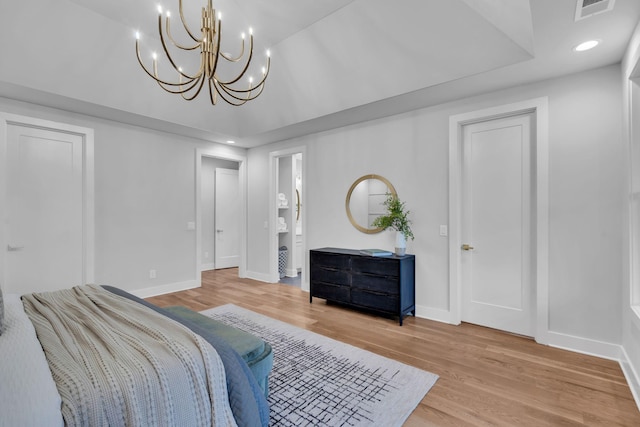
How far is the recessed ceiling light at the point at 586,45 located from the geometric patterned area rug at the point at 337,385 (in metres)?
2.70

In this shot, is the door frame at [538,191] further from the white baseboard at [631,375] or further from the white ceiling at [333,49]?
the white baseboard at [631,375]

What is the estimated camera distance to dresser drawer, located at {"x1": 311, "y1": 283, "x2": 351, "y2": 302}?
388cm

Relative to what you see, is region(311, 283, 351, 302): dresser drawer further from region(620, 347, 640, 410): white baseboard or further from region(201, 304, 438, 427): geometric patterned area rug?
region(620, 347, 640, 410): white baseboard

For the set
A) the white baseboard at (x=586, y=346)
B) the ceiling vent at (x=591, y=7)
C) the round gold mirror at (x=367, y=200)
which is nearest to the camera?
the ceiling vent at (x=591, y=7)

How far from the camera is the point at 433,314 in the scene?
354cm

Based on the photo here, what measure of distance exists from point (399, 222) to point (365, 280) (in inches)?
31.9

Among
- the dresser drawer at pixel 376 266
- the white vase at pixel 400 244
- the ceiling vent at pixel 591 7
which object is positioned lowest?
the dresser drawer at pixel 376 266

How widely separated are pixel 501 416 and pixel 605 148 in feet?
7.72

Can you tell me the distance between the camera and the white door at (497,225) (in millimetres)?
3051

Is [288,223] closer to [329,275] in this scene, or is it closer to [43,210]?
[329,275]

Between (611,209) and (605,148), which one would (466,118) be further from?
(611,209)

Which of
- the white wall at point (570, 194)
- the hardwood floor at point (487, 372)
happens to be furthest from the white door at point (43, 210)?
the white wall at point (570, 194)

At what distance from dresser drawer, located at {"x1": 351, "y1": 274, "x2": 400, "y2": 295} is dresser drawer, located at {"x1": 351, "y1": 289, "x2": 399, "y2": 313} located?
6cm

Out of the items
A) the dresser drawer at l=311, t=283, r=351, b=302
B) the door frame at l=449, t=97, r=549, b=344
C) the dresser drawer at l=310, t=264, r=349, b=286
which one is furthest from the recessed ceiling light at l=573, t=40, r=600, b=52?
the dresser drawer at l=311, t=283, r=351, b=302
